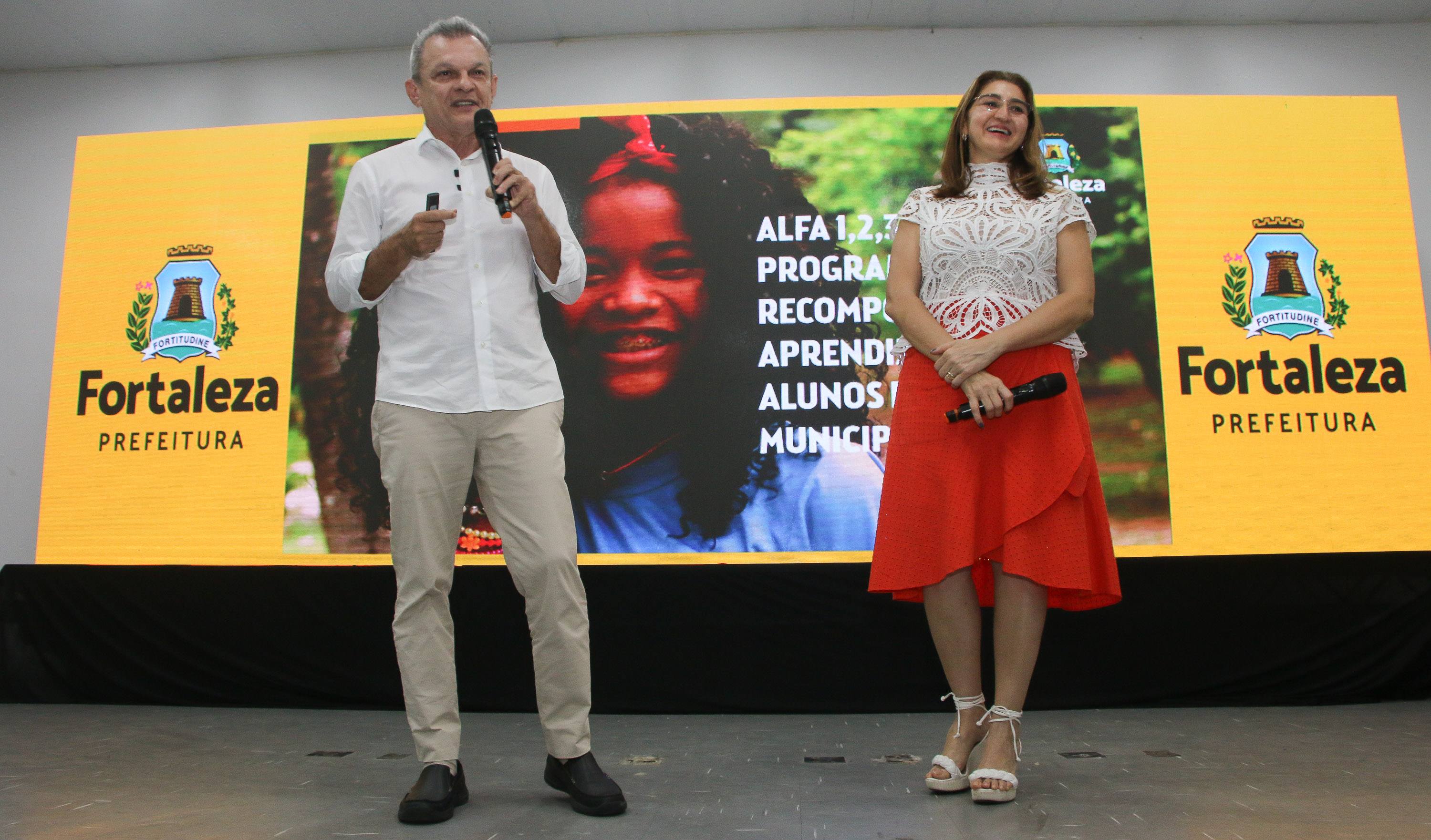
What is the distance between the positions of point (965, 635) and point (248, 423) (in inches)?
114

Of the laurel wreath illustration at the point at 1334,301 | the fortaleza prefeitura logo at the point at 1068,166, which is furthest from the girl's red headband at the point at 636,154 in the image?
the laurel wreath illustration at the point at 1334,301

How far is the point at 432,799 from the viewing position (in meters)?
1.37

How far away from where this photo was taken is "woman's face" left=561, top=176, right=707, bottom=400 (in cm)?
329

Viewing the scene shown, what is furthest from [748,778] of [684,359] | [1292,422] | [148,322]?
[148,322]

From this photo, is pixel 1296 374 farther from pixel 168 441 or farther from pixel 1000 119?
pixel 168 441

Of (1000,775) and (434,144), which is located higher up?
(434,144)

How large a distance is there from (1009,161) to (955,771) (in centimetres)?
110

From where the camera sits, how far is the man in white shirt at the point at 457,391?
1.48 meters

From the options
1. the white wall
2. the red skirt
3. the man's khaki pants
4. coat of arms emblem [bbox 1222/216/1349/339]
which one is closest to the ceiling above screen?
the white wall

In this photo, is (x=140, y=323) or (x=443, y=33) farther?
(x=140, y=323)

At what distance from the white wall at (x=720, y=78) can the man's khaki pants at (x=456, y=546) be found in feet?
8.17

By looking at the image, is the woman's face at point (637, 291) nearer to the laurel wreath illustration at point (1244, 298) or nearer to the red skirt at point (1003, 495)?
the red skirt at point (1003, 495)

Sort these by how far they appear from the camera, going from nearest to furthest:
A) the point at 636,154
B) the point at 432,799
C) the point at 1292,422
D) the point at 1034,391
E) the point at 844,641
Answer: the point at 432,799, the point at 1034,391, the point at 844,641, the point at 1292,422, the point at 636,154

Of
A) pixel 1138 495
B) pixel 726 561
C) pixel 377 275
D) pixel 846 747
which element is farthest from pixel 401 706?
pixel 1138 495
